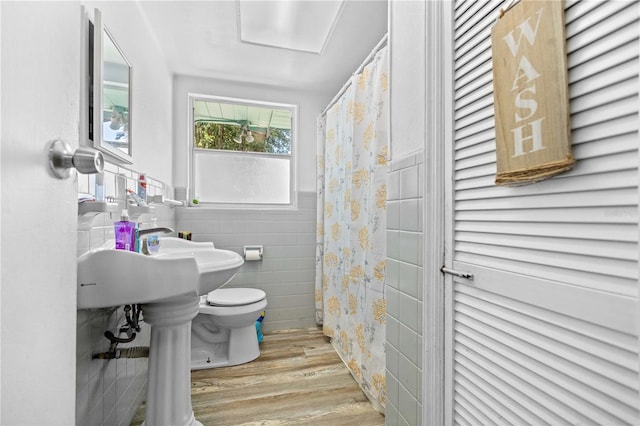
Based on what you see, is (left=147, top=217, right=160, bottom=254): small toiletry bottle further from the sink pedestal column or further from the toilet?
the toilet

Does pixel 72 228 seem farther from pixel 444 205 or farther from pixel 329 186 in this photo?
pixel 329 186

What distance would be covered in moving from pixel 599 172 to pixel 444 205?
0.43m

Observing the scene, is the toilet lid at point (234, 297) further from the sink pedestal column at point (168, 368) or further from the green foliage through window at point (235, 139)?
the green foliage through window at point (235, 139)

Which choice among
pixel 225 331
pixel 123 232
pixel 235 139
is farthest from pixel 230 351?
pixel 235 139

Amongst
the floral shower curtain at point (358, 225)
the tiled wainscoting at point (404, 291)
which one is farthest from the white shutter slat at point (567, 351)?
the floral shower curtain at point (358, 225)

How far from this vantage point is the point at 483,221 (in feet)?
2.69

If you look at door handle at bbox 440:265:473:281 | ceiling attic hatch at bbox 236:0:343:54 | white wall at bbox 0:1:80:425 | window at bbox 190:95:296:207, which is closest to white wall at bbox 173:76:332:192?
window at bbox 190:95:296:207

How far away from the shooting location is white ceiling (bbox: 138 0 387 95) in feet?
5.46

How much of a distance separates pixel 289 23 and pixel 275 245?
65.1 inches

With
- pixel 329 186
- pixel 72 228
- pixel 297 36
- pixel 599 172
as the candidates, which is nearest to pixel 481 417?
pixel 599 172

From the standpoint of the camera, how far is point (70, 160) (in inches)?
18.9

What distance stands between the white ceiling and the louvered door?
1054 mm

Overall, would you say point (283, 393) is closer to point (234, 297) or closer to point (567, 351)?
point (234, 297)

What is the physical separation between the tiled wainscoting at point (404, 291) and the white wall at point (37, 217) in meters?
0.94
